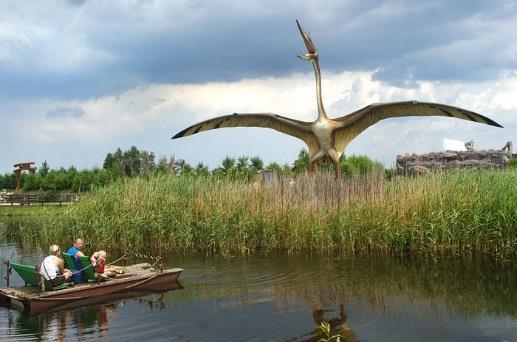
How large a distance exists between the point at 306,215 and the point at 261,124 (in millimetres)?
3433

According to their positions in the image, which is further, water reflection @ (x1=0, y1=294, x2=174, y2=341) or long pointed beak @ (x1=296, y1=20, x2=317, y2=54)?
long pointed beak @ (x1=296, y1=20, x2=317, y2=54)

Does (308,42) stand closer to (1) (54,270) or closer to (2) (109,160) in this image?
(1) (54,270)

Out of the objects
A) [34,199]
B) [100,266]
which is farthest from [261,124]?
[34,199]

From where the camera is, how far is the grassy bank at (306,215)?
10742mm

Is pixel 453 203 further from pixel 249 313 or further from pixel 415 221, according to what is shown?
pixel 249 313

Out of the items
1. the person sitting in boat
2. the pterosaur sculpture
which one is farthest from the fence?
the person sitting in boat

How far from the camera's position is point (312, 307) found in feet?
24.7

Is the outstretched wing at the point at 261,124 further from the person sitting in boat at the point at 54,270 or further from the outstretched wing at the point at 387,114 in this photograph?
the person sitting in boat at the point at 54,270

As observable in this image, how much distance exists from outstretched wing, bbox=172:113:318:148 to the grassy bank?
1199 millimetres

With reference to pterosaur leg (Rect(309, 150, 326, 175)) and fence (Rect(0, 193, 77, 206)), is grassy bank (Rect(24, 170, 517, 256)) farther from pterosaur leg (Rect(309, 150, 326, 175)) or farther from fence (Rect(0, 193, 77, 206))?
fence (Rect(0, 193, 77, 206))

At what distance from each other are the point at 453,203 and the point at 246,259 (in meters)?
4.34

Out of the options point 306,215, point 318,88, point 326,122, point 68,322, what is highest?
point 318,88

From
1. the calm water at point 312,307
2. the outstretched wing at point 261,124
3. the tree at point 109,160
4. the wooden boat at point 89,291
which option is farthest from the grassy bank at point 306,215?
the tree at point 109,160

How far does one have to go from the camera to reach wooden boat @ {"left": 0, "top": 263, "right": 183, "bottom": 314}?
7.75 metres
